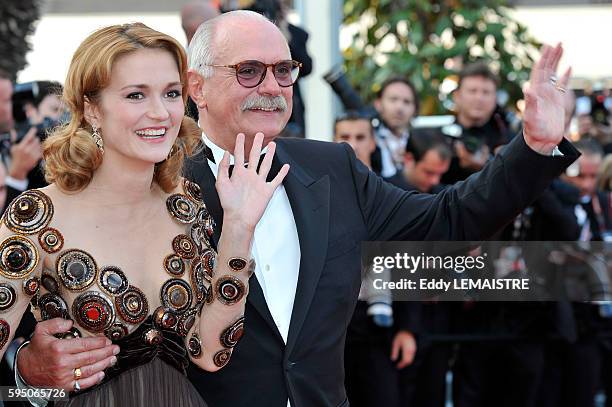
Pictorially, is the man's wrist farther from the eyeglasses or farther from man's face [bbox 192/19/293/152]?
the eyeglasses

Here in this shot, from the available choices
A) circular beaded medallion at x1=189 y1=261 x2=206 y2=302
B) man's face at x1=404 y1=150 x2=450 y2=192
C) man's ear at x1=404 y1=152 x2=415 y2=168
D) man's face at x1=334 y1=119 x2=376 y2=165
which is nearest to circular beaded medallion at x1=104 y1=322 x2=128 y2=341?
circular beaded medallion at x1=189 y1=261 x2=206 y2=302

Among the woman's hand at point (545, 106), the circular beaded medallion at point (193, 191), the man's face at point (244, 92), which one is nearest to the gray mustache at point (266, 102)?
the man's face at point (244, 92)

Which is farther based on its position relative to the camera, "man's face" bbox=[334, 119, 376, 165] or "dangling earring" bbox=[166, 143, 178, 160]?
"man's face" bbox=[334, 119, 376, 165]

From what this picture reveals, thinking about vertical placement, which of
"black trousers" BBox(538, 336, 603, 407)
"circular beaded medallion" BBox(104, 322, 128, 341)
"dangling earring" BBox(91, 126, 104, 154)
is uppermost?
"dangling earring" BBox(91, 126, 104, 154)

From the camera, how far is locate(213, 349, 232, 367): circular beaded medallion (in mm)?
2619

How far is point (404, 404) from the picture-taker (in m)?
5.43

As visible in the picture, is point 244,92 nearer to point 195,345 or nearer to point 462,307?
point 195,345

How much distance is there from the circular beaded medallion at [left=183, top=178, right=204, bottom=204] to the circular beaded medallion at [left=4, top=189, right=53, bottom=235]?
42 centimetres

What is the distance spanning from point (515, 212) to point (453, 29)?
5650 millimetres

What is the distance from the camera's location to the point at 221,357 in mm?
2629

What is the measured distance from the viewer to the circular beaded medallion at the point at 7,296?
7.87ft

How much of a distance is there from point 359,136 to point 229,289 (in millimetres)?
2997

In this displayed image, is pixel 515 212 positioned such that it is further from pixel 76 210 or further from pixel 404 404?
pixel 404 404

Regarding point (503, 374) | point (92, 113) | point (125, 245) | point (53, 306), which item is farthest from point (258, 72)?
point (503, 374)
